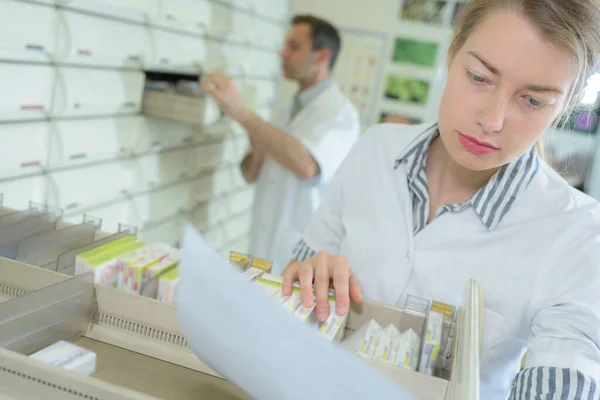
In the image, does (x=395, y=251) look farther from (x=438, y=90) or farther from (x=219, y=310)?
(x=438, y=90)

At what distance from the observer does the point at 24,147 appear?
1.68m

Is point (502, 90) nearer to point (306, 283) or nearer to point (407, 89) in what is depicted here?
point (306, 283)

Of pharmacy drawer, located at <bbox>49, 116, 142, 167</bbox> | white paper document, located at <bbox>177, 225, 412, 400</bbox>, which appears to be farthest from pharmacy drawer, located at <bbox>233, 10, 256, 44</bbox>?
white paper document, located at <bbox>177, 225, 412, 400</bbox>

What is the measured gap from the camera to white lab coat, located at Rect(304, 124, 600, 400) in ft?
2.93

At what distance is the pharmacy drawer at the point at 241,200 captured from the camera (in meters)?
3.47

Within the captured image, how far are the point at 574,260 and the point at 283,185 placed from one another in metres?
2.02

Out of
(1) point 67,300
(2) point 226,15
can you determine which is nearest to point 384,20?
(2) point 226,15

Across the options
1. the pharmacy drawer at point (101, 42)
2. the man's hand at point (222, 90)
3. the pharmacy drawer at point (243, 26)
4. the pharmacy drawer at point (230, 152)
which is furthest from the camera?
the pharmacy drawer at point (230, 152)

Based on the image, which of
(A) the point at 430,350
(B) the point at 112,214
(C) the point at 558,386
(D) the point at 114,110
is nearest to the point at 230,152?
(B) the point at 112,214

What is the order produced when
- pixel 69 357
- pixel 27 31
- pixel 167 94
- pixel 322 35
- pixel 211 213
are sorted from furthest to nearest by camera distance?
1. pixel 211 213
2. pixel 322 35
3. pixel 167 94
4. pixel 27 31
5. pixel 69 357

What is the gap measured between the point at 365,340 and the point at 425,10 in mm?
3253

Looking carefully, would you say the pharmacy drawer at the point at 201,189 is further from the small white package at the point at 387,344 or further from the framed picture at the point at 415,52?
the small white package at the point at 387,344

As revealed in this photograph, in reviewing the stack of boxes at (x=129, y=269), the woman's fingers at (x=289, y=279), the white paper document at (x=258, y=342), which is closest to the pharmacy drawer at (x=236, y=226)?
the stack of boxes at (x=129, y=269)

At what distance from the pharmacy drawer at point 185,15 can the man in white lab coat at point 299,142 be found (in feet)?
1.31
